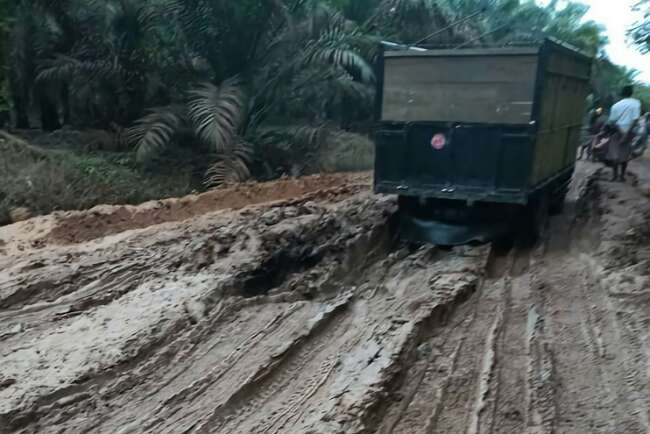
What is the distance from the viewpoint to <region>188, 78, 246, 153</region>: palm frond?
10586 millimetres

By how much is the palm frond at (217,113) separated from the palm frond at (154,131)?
400mm

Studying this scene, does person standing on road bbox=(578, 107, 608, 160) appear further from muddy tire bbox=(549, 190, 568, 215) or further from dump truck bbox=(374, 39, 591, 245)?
dump truck bbox=(374, 39, 591, 245)

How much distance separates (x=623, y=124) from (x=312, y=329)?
959 cm

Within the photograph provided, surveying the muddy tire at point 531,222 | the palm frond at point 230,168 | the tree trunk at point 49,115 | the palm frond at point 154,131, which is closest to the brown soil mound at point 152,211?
the palm frond at point 230,168

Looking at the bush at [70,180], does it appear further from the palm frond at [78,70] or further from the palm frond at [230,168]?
the palm frond at [78,70]

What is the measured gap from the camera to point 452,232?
7.69m

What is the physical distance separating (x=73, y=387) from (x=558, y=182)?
308 inches

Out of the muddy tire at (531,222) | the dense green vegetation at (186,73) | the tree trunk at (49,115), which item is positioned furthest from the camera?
the tree trunk at (49,115)

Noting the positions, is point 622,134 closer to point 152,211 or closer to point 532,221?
point 532,221

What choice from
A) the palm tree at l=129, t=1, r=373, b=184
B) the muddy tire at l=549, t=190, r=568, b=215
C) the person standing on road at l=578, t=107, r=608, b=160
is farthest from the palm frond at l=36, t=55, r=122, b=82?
the person standing on road at l=578, t=107, r=608, b=160

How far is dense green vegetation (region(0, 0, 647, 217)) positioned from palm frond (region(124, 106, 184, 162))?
3 centimetres

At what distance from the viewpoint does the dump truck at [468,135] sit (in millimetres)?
6957

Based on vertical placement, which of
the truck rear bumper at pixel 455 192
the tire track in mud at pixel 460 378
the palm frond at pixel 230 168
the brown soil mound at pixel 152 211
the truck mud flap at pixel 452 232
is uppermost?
the truck rear bumper at pixel 455 192

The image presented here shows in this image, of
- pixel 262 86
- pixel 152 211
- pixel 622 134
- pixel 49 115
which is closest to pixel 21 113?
pixel 49 115
